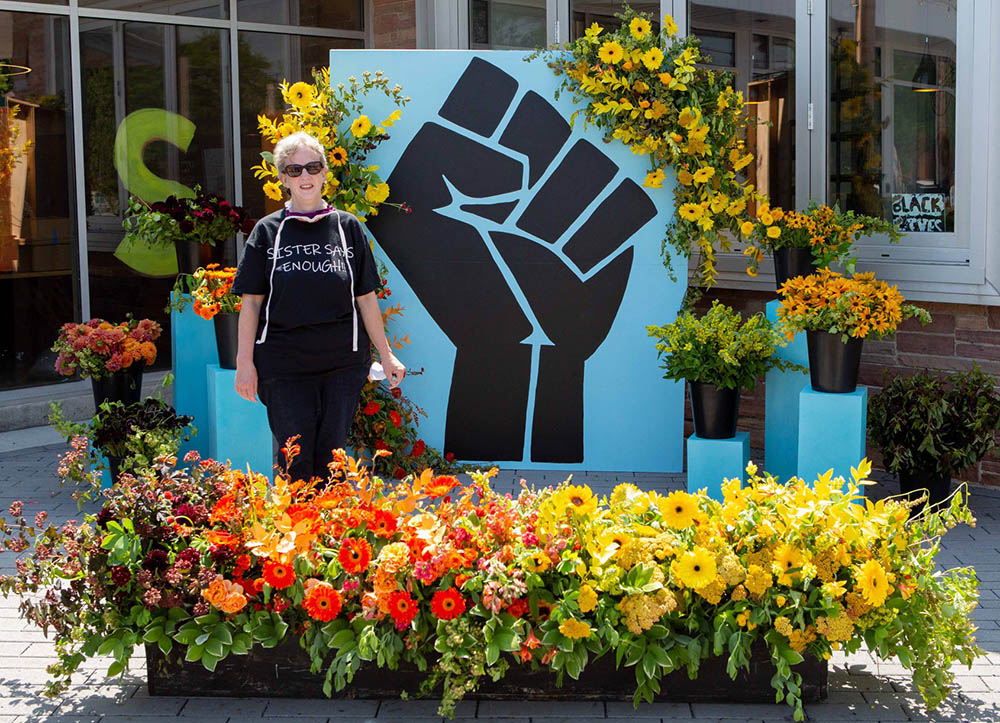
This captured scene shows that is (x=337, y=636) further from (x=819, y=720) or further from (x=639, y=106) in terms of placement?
(x=639, y=106)

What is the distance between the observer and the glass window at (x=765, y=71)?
6.52 meters

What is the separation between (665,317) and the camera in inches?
235

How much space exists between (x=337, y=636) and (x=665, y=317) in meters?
3.16

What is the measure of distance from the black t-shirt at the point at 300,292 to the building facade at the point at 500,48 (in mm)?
3037

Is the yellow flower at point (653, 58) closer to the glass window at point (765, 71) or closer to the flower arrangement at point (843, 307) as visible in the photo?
the glass window at point (765, 71)

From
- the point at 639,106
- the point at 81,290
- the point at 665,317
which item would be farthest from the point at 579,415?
the point at 81,290

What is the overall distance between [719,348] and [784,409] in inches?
22.9

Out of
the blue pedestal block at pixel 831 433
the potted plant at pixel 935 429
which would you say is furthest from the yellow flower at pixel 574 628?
the potted plant at pixel 935 429

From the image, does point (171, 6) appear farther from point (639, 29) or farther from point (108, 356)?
point (639, 29)

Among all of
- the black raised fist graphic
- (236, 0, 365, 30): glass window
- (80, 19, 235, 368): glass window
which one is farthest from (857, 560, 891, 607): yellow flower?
(236, 0, 365, 30): glass window

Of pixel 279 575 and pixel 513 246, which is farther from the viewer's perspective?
pixel 513 246

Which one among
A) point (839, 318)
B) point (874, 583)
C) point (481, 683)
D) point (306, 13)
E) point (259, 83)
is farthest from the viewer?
point (306, 13)

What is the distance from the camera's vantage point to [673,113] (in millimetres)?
5742

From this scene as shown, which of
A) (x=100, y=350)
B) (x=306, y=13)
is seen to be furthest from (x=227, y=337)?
(x=306, y=13)
